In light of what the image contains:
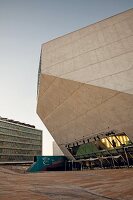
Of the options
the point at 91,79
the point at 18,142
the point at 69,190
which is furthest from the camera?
the point at 18,142

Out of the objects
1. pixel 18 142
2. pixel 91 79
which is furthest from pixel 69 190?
pixel 18 142

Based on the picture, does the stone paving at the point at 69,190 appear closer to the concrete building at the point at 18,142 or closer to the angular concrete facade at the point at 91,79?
the angular concrete facade at the point at 91,79

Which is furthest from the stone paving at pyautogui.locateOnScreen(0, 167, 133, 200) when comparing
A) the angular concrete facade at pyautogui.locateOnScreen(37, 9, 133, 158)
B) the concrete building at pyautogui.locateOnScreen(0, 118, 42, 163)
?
the concrete building at pyautogui.locateOnScreen(0, 118, 42, 163)

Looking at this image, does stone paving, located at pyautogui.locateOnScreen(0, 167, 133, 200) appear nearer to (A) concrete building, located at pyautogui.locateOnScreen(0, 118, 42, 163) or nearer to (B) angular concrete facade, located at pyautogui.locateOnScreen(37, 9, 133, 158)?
(B) angular concrete facade, located at pyautogui.locateOnScreen(37, 9, 133, 158)

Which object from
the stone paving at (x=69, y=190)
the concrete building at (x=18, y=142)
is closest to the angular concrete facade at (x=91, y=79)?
the stone paving at (x=69, y=190)

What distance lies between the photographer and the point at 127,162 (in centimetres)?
1795

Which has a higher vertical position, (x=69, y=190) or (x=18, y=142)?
(x=18, y=142)

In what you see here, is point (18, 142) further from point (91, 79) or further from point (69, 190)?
point (69, 190)

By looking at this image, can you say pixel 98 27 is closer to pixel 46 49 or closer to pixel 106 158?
pixel 46 49

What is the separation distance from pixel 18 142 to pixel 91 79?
63066mm

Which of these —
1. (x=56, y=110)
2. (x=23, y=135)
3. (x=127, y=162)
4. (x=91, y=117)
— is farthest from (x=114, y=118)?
(x=23, y=135)

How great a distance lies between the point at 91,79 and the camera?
656 inches

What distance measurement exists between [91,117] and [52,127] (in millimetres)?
8984

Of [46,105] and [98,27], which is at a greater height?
[98,27]
